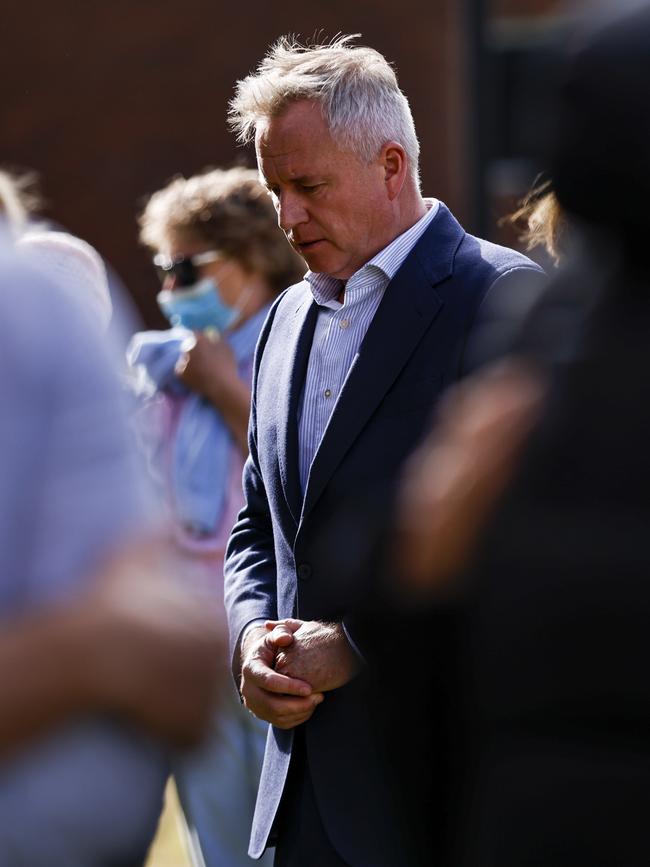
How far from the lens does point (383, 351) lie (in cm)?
261

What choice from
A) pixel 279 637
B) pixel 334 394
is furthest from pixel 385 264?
pixel 279 637

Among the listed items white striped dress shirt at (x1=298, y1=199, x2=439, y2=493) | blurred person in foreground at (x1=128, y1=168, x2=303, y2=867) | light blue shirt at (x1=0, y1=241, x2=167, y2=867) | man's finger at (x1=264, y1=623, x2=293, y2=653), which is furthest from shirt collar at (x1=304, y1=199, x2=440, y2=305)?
light blue shirt at (x1=0, y1=241, x2=167, y2=867)

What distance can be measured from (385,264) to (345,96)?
36 cm

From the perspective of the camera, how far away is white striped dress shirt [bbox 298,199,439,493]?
270 cm

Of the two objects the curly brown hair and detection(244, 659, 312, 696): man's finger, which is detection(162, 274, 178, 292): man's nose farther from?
detection(244, 659, 312, 696): man's finger

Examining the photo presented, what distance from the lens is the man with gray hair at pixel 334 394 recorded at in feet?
8.38

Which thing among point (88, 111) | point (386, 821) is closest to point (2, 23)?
point (88, 111)

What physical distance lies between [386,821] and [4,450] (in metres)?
1.45

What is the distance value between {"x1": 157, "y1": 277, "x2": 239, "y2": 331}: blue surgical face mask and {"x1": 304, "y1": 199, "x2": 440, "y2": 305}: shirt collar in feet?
3.88

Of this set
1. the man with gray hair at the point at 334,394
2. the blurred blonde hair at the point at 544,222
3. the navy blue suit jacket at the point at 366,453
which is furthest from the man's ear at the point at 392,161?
the blurred blonde hair at the point at 544,222

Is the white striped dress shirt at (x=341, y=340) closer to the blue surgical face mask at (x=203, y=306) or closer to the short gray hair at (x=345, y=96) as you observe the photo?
the short gray hair at (x=345, y=96)

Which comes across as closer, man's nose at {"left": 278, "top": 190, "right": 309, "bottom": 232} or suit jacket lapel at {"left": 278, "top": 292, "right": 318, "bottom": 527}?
suit jacket lapel at {"left": 278, "top": 292, "right": 318, "bottom": 527}

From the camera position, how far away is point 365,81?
2826 mm

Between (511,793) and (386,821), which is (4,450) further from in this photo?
(386,821)
